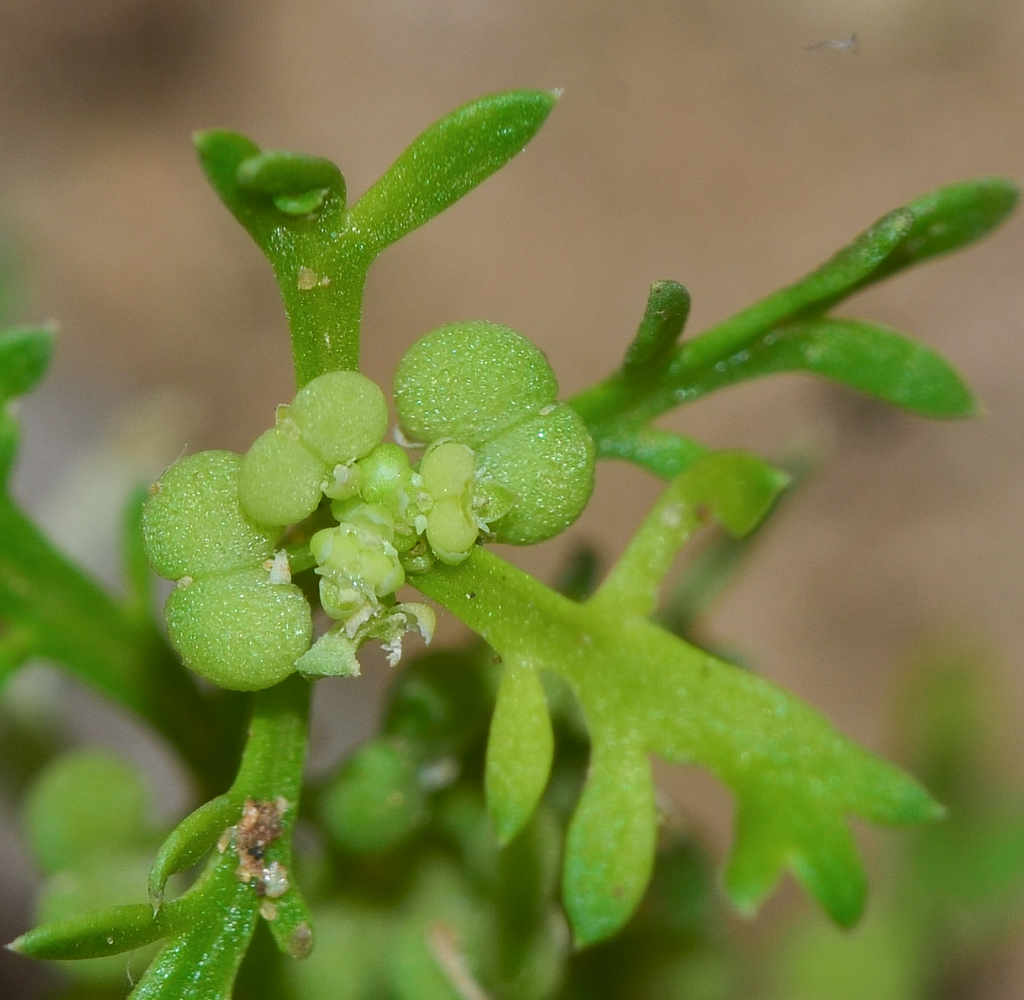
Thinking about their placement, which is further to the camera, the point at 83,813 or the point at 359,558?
the point at 83,813

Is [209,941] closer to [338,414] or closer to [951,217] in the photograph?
[338,414]

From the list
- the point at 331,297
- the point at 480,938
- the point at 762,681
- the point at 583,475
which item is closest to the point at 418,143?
the point at 331,297

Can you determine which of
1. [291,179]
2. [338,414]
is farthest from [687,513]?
[291,179]

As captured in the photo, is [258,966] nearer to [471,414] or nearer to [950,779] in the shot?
[471,414]

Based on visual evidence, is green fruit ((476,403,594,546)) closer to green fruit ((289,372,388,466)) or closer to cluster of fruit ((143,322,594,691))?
cluster of fruit ((143,322,594,691))

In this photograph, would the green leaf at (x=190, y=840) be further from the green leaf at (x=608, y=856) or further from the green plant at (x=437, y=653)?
the green leaf at (x=608, y=856)

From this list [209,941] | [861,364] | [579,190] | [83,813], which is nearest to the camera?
[209,941]
